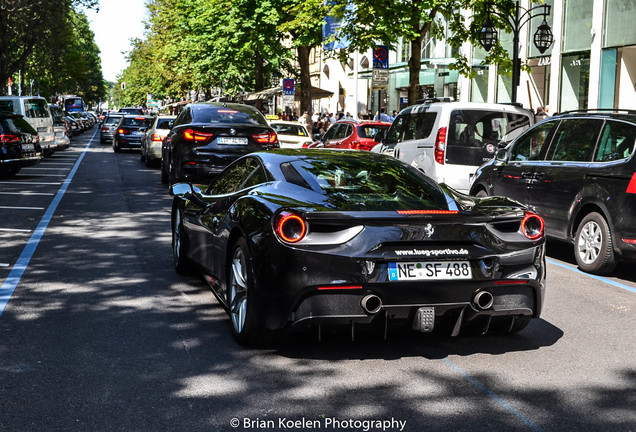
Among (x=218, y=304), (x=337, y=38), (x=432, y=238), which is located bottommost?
(x=218, y=304)

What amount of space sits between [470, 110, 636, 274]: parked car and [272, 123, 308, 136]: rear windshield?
15.2 m

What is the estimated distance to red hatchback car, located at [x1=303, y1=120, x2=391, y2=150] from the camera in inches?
819

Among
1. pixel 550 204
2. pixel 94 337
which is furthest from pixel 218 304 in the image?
pixel 550 204

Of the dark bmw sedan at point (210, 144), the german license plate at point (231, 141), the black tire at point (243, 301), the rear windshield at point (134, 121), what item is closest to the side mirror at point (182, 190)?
the black tire at point (243, 301)

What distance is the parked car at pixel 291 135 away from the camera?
25281 mm

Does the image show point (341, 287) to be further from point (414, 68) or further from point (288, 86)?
point (288, 86)

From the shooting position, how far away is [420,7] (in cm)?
2014

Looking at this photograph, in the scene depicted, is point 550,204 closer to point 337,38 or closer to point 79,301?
point 79,301

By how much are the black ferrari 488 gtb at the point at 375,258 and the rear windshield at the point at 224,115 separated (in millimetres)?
9933

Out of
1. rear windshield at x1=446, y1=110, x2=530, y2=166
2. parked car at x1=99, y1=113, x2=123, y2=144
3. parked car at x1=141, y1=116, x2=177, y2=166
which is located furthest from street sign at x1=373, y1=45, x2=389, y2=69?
parked car at x1=99, y1=113, x2=123, y2=144

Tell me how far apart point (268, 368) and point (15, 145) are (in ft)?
58.2

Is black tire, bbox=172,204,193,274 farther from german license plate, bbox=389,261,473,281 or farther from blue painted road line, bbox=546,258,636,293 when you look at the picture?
blue painted road line, bbox=546,258,636,293

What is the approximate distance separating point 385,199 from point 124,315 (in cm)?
230

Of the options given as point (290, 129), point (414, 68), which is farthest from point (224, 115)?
point (290, 129)
